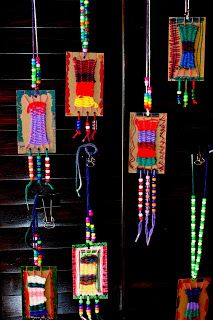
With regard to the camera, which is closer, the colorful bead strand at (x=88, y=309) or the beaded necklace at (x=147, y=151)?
the beaded necklace at (x=147, y=151)

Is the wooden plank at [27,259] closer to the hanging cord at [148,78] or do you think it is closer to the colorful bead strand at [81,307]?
the colorful bead strand at [81,307]

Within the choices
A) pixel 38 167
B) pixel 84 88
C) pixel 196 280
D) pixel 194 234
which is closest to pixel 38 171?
pixel 38 167

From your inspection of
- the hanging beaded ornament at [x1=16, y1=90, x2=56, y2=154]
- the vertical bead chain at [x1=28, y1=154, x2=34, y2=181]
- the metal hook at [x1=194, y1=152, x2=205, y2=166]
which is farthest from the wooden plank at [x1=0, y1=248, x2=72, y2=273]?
the metal hook at [x1=194, y1=152, x2=205, y2=166]

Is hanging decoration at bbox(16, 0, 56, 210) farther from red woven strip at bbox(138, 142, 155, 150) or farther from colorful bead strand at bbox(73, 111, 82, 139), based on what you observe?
red woven strip at bbox(138, 142, 155, 150)

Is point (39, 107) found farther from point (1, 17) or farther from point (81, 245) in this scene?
point (81, 245)

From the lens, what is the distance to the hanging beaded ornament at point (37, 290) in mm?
1896

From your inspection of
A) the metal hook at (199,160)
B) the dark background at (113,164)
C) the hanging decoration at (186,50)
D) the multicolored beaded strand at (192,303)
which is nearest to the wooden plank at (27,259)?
the dark background at (113,164)

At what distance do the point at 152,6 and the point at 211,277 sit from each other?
1.24 metres

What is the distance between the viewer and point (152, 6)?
1.83 m

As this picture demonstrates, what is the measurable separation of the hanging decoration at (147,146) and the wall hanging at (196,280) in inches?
6.7

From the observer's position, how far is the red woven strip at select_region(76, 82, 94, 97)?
70.2 inches

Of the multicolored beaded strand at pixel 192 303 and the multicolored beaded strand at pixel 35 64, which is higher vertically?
the multicolored beaded strand at pixel 35 64

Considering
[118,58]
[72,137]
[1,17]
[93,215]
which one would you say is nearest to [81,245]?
[93,215]

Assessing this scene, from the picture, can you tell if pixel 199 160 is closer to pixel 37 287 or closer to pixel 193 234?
pixel 193 234
